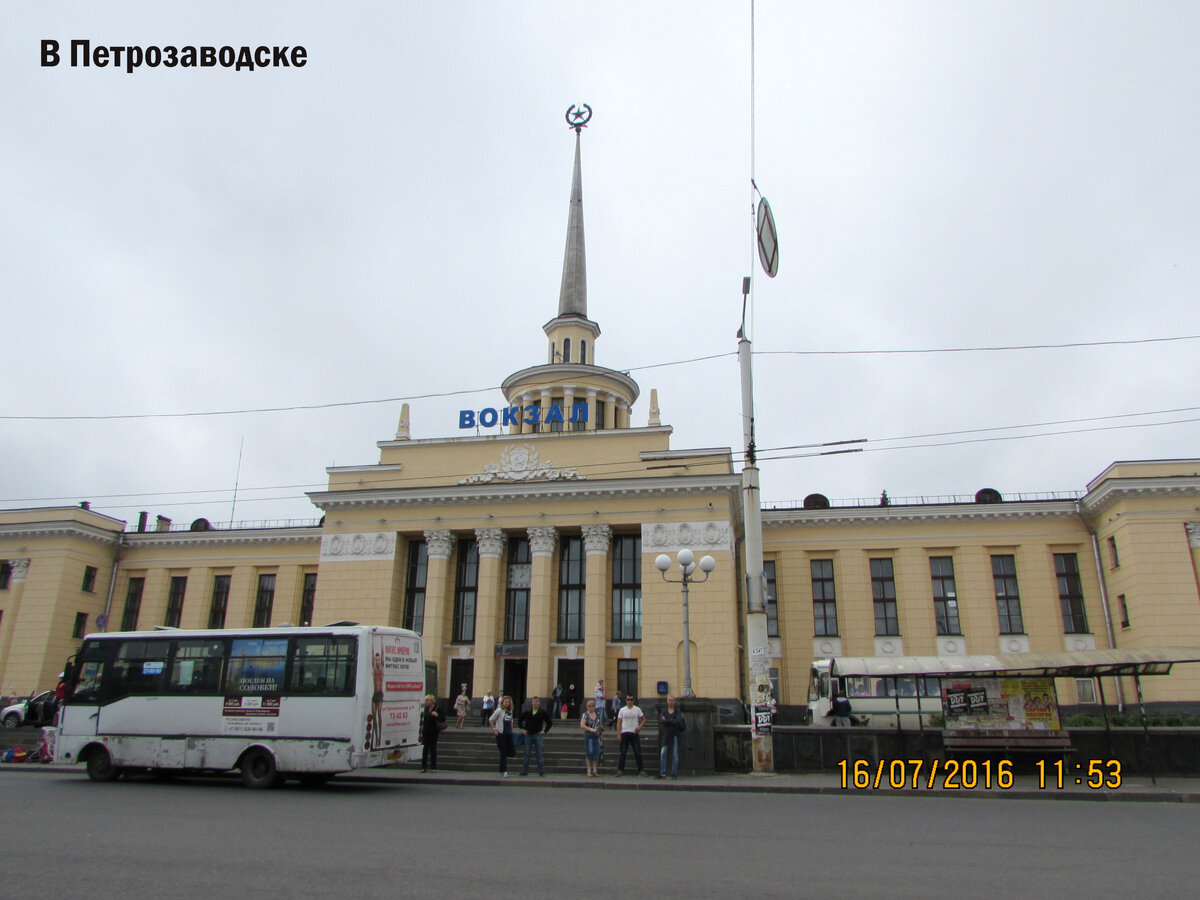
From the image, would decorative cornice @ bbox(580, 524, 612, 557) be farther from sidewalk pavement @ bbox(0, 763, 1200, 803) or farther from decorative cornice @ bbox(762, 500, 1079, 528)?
sidewalk pavement @ bbox(0, 763, 1200, 803)

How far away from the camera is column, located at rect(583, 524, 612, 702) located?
1216 inches

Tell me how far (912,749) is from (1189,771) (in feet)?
18.2

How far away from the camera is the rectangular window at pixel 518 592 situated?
108 feet

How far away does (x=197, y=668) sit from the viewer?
1664 cm

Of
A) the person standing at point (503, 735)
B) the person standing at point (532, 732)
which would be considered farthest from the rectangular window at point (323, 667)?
the person standing at point (532, 732)

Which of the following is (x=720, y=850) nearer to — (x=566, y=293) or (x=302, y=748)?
(x=302, y=748)

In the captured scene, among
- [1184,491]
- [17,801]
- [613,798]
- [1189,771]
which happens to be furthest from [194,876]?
[1184,491]

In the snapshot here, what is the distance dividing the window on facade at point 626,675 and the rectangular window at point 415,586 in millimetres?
8286

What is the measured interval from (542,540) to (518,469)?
3.19 m

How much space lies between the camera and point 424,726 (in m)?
19.3

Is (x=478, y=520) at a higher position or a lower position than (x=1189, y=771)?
higher

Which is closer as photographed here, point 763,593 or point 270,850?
point 270,850

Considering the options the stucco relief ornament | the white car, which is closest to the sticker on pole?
the stucco relief ornament

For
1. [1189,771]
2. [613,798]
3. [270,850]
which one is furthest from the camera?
[1189,771]
